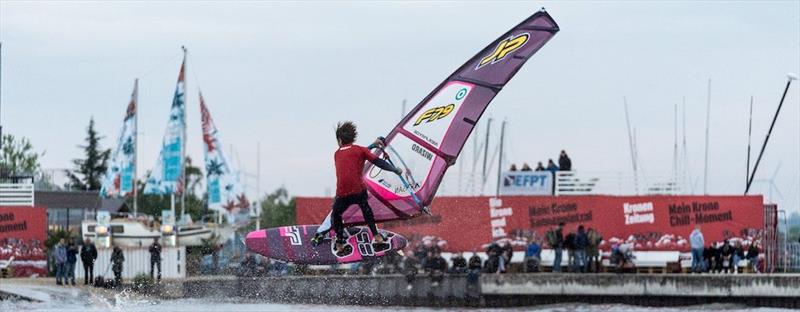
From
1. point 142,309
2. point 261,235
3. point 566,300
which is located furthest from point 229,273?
point 261,235

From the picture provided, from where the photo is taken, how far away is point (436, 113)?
2012 cm

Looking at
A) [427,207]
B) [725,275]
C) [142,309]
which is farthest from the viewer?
[725,275]

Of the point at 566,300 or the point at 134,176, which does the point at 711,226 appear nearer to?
the point at 566,300

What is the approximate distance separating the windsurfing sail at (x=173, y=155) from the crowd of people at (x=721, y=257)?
802 inches

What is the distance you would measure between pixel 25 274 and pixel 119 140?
10.8 metres

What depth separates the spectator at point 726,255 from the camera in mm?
40844

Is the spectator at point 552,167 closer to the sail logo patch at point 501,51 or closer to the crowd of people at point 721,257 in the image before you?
the crowd of people at point 721,257

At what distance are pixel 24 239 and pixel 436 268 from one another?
14204 mm

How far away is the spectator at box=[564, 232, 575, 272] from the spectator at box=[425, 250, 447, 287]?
3143 millimetres

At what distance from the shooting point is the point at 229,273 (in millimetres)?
33406

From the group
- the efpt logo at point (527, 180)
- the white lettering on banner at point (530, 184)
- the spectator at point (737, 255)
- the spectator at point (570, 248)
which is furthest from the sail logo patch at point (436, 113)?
the efpt logo at point (527, 180)

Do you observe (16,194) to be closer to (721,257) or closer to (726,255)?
(721,257)

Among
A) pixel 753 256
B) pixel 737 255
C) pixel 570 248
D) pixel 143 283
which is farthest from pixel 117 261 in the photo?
pixel 753 256

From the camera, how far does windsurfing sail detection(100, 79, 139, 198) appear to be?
55.8 metres
